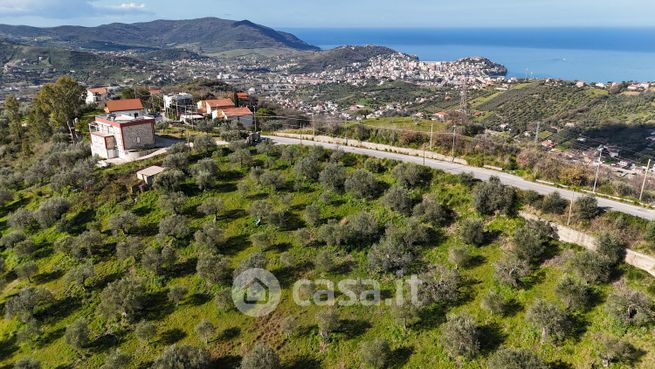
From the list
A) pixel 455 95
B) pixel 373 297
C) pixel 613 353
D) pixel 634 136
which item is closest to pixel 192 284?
pixel 373 297

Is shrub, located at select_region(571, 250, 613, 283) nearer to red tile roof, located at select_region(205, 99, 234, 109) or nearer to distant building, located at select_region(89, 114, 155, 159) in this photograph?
distant building, located at select_region(89, 114, 155, 159)

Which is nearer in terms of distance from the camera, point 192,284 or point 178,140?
point 192,284

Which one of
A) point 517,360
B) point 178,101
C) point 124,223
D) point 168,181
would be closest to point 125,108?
point 178,101

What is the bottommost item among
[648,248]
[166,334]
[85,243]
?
[166,334]

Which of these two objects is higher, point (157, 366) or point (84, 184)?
point (84, 184)

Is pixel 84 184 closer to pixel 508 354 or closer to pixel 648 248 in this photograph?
pixel 508 354

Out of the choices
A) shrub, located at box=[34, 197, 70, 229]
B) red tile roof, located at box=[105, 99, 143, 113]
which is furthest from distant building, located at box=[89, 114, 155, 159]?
red tile roof, located at box=[105, 99, 143, 113]

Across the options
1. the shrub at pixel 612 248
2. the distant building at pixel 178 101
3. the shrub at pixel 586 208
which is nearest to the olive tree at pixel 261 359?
the shrub at pixel 612 248
